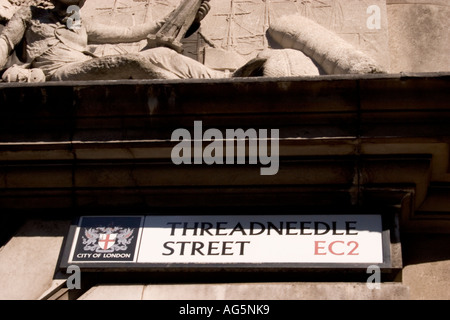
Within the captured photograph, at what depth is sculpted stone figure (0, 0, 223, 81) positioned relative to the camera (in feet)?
24.9

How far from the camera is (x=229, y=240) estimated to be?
22.9ft

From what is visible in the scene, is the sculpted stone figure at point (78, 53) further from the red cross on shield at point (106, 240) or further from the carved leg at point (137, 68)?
the red cross on shield at point (106, 240)

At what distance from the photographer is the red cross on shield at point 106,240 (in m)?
7.07

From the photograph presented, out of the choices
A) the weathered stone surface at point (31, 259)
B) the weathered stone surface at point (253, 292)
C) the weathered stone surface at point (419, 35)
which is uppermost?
the weathered stone surface at point (419, 35)

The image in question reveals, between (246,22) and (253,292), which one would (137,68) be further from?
(253,292)

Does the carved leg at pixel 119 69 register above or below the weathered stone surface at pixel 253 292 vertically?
above

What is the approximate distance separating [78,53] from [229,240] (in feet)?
7.14

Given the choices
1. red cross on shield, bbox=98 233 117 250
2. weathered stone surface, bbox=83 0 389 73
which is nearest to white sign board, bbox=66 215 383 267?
red cross on shield, bbox=98 233 117 250

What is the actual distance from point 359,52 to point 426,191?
3.71 ft

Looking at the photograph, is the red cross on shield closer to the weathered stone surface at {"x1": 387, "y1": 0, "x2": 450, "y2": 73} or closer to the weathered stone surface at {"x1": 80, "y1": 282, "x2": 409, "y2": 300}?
the weathered stone surface at {"x1": 80, "y1": 282, "x2": 409, "y2": 300}

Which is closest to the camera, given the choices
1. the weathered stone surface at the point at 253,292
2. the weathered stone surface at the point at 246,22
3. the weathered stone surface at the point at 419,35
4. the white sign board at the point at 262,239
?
the weathered stone surface at the point at 253,292

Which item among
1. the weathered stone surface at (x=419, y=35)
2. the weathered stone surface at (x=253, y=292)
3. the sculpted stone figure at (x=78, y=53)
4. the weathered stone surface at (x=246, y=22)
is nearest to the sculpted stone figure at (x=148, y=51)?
the sculpted stone figure at (x=78, y=53)

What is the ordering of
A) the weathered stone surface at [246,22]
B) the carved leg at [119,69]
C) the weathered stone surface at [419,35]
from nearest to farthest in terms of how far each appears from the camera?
the carved leg at [119,69], the weathered stone surface at [419,35], the weathered stone surface at [246,22]

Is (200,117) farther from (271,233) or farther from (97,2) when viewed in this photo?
(97,2)
